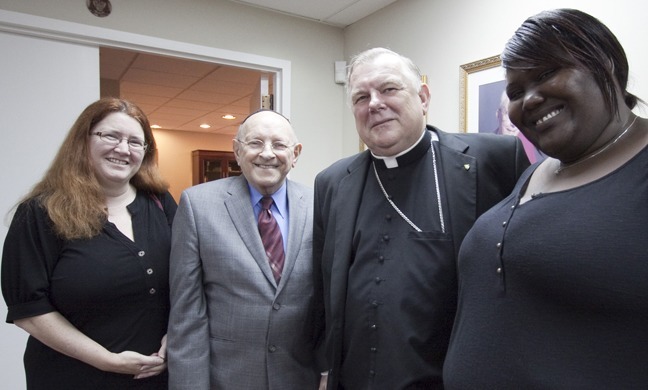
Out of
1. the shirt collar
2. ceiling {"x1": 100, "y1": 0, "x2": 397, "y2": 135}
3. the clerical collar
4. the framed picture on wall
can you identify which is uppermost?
ceiling {"x1": 100, "y1": 0, "x2": 397, "y2": 135}

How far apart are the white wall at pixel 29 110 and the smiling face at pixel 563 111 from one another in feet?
8.32

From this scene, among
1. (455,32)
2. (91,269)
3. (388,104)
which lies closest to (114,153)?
(91,269)

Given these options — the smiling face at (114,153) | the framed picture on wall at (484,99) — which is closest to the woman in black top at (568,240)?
the smiling face at (114,153)

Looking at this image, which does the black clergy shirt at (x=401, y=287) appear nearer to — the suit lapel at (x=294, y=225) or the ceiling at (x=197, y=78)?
the suit lapel at (x=294, y=225)

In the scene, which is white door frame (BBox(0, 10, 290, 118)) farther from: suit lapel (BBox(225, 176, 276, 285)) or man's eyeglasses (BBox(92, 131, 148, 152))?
suit lapel (BBox(225, 176, 276, 285))

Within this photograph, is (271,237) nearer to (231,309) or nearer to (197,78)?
(231,309)

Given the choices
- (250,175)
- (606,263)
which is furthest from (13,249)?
(606,263)

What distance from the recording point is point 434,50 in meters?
2.76

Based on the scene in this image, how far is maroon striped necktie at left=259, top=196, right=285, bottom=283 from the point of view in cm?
150

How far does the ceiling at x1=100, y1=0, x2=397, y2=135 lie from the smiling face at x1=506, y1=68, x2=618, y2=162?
2.38 meters

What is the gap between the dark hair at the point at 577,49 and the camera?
80cm

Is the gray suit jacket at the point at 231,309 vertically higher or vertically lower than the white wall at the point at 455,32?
lower

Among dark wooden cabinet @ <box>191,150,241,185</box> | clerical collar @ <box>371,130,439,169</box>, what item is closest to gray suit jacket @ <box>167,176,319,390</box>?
clerical collar @ <box>371,130,439,169</box>

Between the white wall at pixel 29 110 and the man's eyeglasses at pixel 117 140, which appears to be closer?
the man's eyeglasses at pixel 117 140
